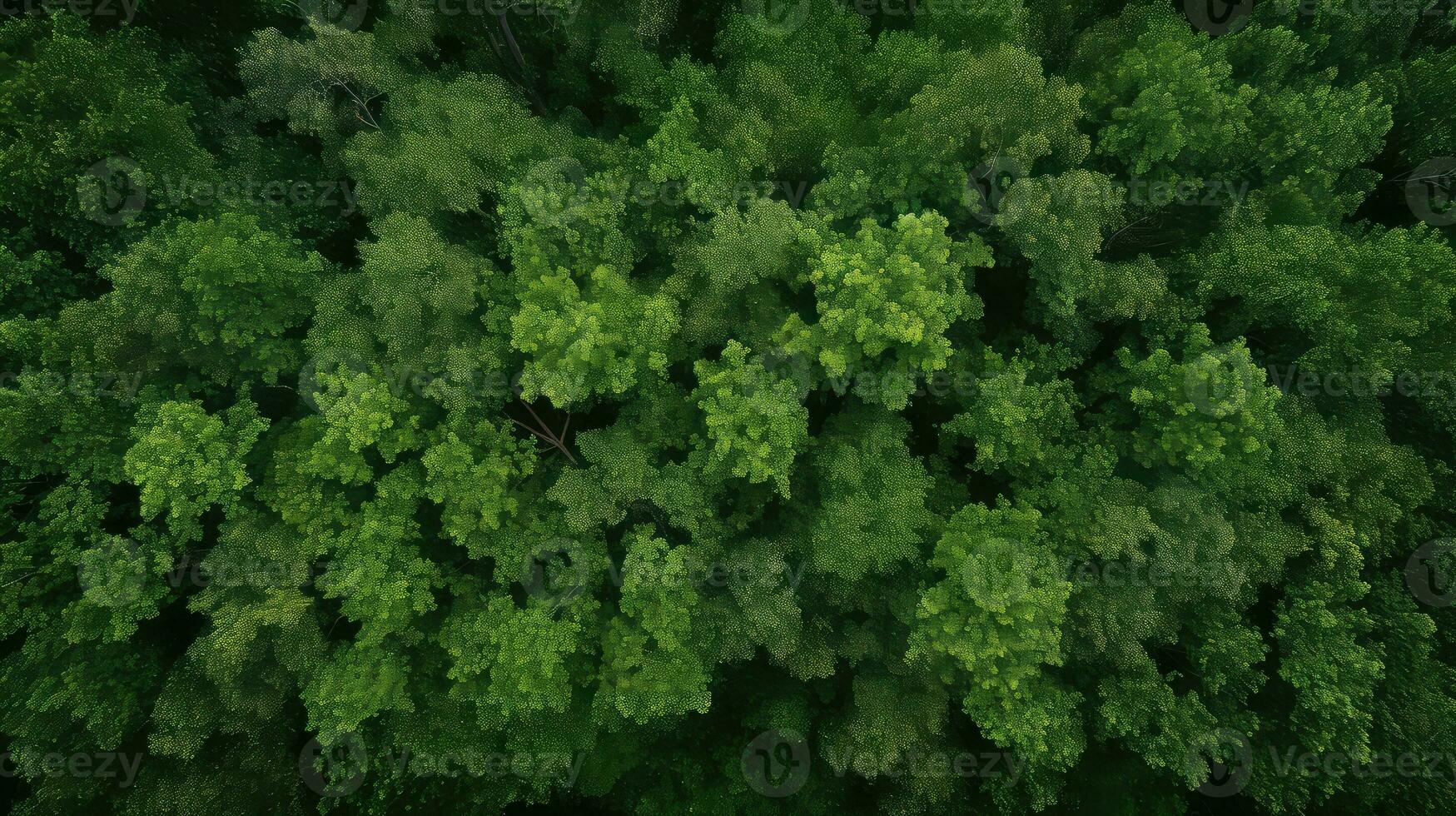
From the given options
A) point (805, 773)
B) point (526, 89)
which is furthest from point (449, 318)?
point (805, 773)

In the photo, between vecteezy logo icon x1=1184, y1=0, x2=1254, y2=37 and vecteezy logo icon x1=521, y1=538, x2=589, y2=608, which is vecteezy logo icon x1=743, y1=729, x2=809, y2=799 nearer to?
vecteezy logo icon x1=521, y1=538, x2=589, y2=608
